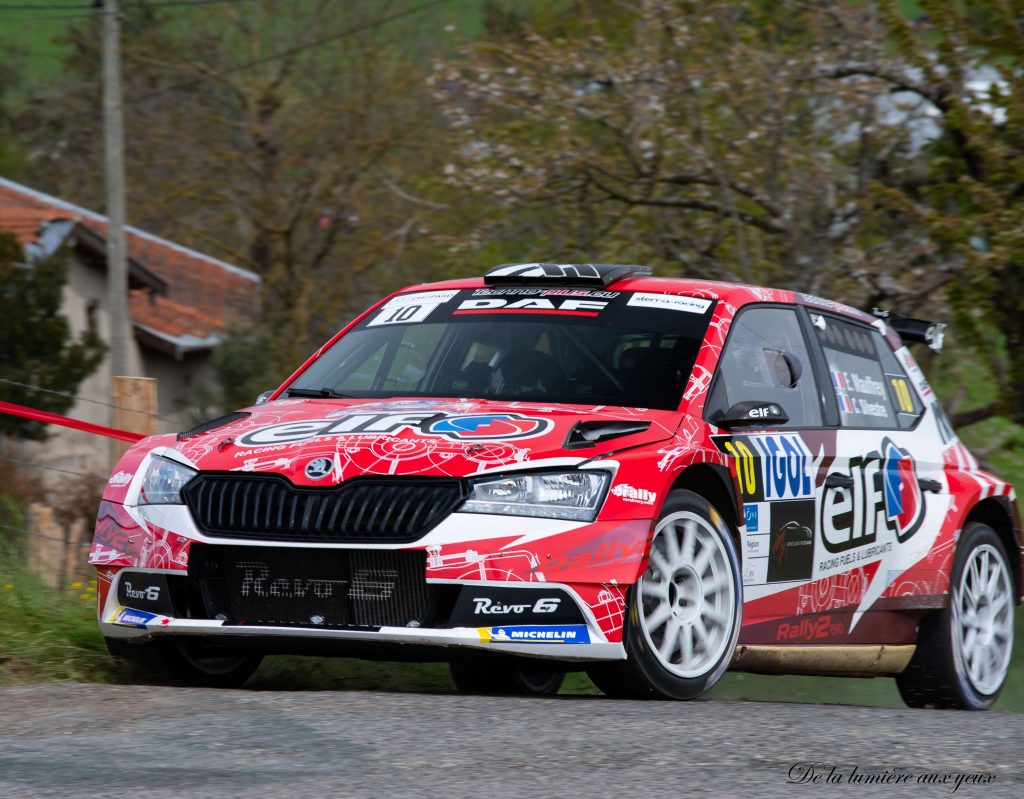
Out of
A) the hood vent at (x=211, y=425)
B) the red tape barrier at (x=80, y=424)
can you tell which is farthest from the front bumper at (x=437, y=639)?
the red tape barrier at (x=80, y=424)

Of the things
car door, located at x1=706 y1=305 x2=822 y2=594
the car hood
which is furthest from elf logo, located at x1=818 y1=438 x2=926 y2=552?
the car hood

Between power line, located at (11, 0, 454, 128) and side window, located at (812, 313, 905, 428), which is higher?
power line, located at (11, 0, 454, 128)

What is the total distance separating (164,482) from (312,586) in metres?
0.72

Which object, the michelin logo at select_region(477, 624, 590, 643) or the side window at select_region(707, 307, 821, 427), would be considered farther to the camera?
the side window at select_region(707, 307, 821, 427)

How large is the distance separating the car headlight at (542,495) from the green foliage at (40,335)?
72.7 feet

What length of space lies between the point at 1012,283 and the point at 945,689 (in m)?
7.80

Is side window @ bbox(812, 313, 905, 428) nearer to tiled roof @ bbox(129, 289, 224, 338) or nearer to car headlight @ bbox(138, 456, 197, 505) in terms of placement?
car headlight @ bbox(138, 456, 197, 505)

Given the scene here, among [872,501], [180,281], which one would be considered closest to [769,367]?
[872,501]

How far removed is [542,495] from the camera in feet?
17.2

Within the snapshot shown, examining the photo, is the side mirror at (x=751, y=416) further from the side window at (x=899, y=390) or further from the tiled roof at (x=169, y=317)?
the tiled roof at (x=169, y=317)

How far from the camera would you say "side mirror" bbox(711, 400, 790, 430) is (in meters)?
6.00

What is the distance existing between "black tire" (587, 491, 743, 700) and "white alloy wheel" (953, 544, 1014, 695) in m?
2.10

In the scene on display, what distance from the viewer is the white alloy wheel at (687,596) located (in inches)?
215

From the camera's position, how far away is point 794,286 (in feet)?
53.0
